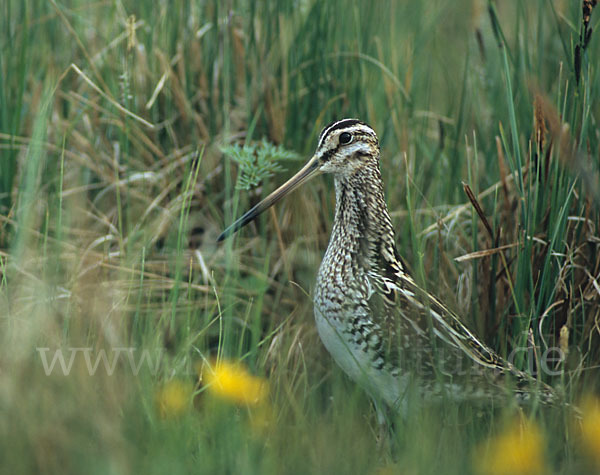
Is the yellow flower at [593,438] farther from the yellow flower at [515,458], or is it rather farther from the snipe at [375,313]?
the snipe at [375,313]

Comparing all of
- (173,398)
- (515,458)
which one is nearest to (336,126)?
(173,398)

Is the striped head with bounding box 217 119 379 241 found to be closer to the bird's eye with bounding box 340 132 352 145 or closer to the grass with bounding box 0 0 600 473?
the bird's eye with bounding box 340 132 352 145

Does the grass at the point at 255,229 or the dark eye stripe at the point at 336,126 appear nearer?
the grass at the point at 255,229

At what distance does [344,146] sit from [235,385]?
113 cm

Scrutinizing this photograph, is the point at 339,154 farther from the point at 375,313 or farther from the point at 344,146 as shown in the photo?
the point at 375,313

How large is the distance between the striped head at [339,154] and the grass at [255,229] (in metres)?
0.20

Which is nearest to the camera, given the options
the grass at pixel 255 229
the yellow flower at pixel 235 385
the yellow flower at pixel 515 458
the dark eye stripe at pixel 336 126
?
the yellow flower at pixel 515 458

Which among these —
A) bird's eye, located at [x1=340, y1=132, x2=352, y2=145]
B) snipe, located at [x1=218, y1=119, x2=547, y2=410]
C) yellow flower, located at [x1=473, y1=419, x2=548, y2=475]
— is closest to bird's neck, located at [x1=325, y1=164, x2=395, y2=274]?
snipe, located at [x1=218, y1=119, x2=547, y2=410]

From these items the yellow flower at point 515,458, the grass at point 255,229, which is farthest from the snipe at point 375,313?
the yellow flower at point 515,458

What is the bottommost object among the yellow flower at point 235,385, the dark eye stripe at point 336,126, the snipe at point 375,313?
the yellow flower at point 235,385

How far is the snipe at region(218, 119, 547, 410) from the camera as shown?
286cm

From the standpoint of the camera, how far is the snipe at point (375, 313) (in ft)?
9.37

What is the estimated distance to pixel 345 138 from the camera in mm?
3131

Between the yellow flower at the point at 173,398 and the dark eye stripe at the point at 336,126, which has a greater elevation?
the dark eye stripe at the point at 336,126
